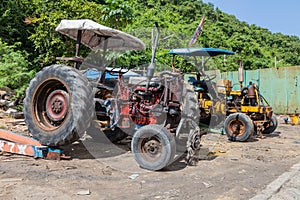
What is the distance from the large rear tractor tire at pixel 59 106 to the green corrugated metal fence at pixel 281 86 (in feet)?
34.1

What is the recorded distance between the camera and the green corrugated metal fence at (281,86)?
13828 millimetres

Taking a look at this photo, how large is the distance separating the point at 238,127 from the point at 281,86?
23.2 ft

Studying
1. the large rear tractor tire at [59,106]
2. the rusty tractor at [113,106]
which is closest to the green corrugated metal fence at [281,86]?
the rusty tractor at [113,106]

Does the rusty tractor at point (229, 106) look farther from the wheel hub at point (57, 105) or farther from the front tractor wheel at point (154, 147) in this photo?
the wheel hub at point (57, 105)

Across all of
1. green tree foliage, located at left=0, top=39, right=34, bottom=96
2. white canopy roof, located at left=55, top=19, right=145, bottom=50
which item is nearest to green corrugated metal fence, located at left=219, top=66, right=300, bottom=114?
white canopy roof, located at left=55, top=19, right=145, bottom=50

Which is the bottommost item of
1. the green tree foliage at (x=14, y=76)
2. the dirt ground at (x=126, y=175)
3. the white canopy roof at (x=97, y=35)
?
the dirt ground at (x=126, y=175)

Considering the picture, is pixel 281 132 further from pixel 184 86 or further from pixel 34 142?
pixel 34 142

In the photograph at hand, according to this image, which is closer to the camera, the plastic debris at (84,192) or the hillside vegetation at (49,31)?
the plastic debris at (84,192)

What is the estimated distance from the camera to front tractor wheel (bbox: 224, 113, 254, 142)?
8.23 m

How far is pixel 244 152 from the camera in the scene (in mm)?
6781

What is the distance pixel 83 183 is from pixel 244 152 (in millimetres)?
4073

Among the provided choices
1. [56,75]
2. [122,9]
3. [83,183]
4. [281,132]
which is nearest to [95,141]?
[56,75]

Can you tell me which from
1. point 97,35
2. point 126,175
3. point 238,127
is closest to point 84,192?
point 126,175

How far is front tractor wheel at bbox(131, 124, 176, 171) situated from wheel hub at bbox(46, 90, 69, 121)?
1286 millimetres
